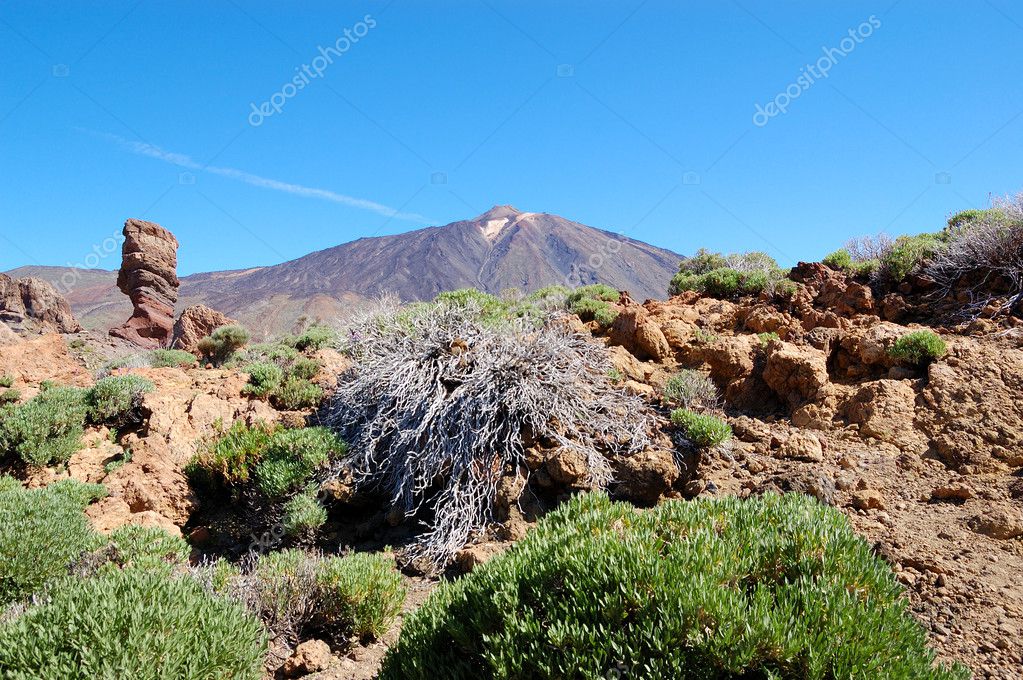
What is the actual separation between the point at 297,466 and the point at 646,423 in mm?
3239

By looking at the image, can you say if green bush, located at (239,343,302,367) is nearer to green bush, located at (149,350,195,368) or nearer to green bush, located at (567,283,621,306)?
green bush, located at (149,350,195,368)

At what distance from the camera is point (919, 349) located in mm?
4832

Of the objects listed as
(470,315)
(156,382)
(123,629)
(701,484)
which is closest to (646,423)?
(701,484)

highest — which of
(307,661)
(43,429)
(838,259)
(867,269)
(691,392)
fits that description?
(838,259)

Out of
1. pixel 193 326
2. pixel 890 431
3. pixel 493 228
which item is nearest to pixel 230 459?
pixel 890 431

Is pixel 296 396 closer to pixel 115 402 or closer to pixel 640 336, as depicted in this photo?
pixel 115 402

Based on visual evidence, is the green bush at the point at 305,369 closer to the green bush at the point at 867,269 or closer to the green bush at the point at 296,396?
the green bush at the point at 296,396

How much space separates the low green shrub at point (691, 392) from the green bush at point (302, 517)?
3.44 meters

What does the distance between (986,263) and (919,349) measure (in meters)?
2.42

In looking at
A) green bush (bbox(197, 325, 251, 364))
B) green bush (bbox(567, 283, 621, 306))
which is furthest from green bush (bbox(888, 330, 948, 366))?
green bush (bbox(197, 325, 251, 364))

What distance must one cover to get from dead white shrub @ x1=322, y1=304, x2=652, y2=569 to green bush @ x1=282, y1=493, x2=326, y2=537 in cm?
50

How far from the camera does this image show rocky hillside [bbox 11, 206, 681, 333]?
347 feet

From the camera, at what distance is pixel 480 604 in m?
2.31

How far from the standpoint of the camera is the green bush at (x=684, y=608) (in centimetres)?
177
